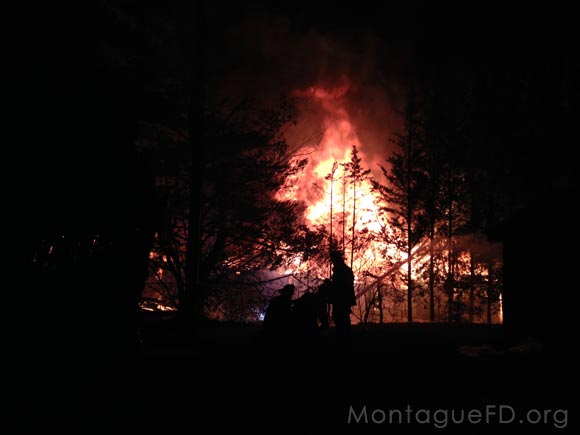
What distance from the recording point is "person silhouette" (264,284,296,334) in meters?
7.80

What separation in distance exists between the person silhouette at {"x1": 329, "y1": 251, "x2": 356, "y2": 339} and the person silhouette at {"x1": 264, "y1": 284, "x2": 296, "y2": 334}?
1.40 m

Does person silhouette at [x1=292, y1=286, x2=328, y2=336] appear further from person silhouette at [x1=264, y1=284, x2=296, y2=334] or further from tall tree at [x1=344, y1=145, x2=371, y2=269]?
tall tree at [x1=344, y1=145, x2=371, y2=269]

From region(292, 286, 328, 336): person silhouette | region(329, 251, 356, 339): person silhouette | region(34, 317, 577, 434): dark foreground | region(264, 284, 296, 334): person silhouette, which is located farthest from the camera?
region(329, 251, 356, 339): person silhouette

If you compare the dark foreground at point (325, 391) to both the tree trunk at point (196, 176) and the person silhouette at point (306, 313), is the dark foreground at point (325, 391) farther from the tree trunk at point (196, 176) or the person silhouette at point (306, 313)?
the tree trunk at point (196, 176)

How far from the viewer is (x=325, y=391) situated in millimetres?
6129

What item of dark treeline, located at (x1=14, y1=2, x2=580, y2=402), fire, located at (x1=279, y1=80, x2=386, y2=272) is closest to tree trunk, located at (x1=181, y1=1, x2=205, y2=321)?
dark treeline, located at (x1=14, y1=2, x2=580, y2=402)

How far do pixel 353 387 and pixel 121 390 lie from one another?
310 centimetres

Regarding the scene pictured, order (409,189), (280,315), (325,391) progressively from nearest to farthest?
1. (325,391)
2. (280,315)
3. (409,189)

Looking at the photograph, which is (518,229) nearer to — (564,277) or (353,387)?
(564,277)

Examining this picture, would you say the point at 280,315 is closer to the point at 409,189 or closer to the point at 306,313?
the point at 306,313

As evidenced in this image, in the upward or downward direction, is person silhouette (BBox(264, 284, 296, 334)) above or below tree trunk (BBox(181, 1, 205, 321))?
below

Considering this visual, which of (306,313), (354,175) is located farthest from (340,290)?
(354,175)

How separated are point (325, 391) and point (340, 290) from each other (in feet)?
10.3

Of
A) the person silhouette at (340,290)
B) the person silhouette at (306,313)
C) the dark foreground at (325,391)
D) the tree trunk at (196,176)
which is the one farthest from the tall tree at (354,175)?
the person silhouette at (306,313)
